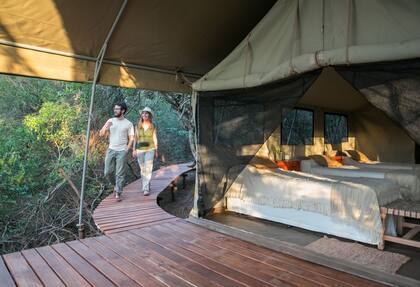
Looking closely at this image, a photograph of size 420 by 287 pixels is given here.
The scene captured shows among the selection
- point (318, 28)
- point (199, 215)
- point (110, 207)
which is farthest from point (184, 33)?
point (110, 207)

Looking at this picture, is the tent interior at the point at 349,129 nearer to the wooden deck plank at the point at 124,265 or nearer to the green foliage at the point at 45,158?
the wooden deck plank at the point at 124,265

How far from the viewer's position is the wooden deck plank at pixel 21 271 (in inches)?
92.7

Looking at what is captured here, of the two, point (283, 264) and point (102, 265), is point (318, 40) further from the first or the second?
point (102, 265)

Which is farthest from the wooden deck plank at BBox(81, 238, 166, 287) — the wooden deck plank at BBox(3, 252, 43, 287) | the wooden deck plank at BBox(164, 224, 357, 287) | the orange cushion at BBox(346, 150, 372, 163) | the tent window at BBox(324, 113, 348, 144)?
the orange cushion at BBox(346, 150, 372, 163)

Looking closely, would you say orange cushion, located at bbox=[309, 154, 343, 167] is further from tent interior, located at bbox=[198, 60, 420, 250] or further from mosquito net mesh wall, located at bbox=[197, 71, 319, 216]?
mosquito net mesh wall, located at bbox=[197, 71, 319, 216]

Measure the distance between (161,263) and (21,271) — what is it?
3.65 feet

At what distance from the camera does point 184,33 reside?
12.4 ft

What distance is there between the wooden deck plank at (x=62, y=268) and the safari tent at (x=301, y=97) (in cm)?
176

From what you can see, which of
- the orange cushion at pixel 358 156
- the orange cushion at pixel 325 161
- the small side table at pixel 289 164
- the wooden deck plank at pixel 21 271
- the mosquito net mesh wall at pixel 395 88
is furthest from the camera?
the orange cushion at pixel 358 156

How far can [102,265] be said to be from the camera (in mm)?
2680

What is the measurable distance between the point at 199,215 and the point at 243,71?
73.5 inches

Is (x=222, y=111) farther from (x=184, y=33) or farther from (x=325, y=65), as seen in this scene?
(x=325, y=65)

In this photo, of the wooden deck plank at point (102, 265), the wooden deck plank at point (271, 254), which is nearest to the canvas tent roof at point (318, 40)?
the wooden deck plank at point (271, 254)

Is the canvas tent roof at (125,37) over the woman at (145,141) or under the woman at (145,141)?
over
